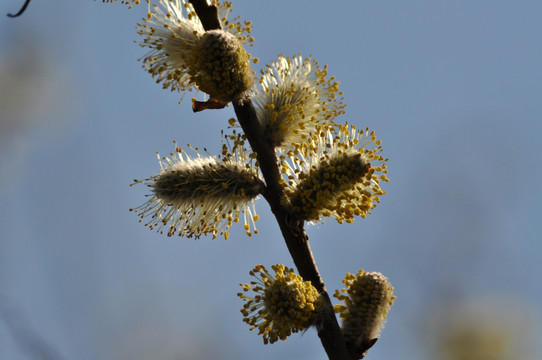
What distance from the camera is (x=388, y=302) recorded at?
10.5 feet

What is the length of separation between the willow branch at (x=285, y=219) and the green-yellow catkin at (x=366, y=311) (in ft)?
0.31

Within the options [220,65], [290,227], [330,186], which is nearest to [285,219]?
[290,227]

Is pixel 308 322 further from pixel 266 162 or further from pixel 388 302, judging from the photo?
pixel 266 162

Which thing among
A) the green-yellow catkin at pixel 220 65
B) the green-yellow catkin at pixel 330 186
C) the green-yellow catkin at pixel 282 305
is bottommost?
the green-yellow catkin at pixel 282 305

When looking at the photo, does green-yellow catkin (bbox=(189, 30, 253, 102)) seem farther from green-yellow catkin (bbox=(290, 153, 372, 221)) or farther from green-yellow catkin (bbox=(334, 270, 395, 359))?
green-yellow catkin (bbox=(334, 270, 395, 359))

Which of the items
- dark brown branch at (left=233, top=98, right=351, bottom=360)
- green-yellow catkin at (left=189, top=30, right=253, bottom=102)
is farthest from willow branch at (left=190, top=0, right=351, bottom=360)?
green-yellow catkin at (left=189, top=30, right=253, bottom=102)

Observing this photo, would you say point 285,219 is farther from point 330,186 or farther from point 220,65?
point 220,65

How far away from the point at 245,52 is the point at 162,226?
107 centimetres

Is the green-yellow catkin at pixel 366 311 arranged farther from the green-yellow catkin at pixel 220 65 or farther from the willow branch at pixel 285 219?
the green-yellow catkin at pixel 220 65

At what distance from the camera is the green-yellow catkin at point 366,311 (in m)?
3.19

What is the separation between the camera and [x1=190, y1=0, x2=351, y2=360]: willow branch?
3131 mm

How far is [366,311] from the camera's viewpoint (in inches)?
125

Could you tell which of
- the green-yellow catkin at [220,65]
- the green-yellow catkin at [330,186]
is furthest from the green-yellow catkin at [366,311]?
the green-yellow catkin at [220,65]

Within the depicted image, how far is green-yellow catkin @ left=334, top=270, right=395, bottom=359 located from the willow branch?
0.31 feet
